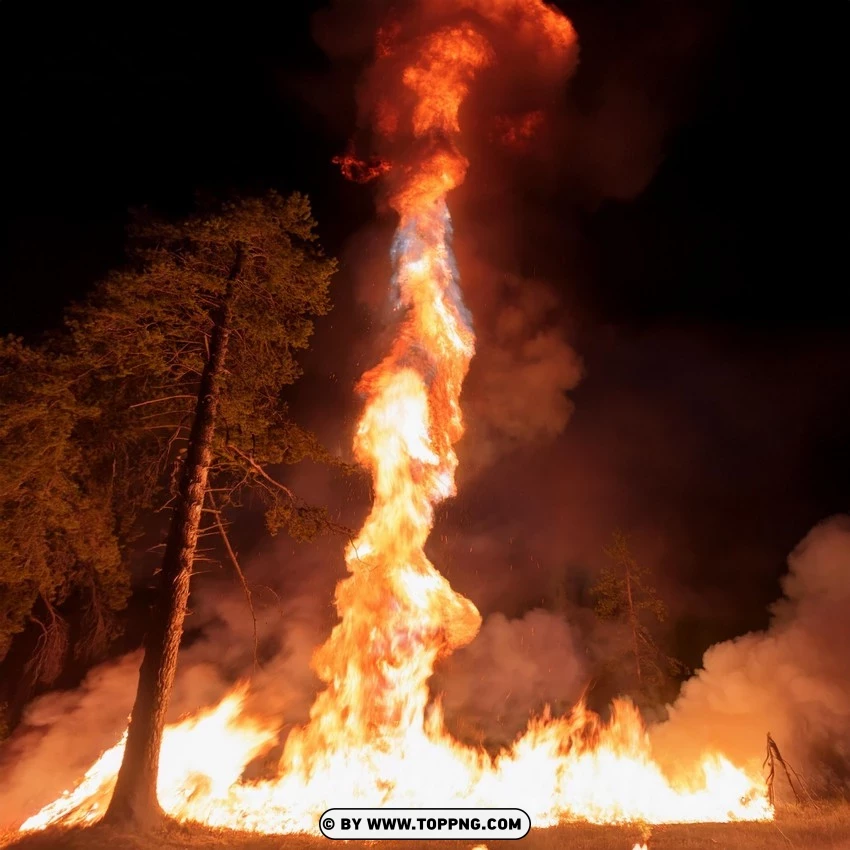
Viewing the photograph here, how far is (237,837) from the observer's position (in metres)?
9.52

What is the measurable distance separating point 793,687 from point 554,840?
32.3ft

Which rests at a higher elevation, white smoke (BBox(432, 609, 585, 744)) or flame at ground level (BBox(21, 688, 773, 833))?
white smoke (BBox(432, 609, 585, 744))

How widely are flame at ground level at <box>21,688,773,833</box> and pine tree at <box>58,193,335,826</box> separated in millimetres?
3130

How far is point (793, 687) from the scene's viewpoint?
50.6 ft

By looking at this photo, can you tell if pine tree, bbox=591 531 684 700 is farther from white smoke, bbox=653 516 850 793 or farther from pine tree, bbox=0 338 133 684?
pine tree, bbox=0 338 133 684

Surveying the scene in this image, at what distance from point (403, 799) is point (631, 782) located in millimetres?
5275

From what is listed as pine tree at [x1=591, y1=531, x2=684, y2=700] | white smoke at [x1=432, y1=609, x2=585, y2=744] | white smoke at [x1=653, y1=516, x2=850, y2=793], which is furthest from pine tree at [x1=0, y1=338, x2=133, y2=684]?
pine tree at [x1=591, y1=531, x2=684, y2=700]

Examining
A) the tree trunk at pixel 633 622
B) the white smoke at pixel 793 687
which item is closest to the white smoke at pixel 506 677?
the tree trunk at pixel 633 622

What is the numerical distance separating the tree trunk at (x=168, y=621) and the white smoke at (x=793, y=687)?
12255mm

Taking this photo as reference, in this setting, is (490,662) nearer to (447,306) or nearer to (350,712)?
(350,712)

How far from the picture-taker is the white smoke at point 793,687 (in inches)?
565

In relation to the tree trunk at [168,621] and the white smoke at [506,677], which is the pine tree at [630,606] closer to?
the white smoke at [506,677]

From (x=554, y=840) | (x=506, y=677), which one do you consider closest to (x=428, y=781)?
(x=554, y=840)

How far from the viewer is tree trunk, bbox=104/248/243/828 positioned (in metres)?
9.17
